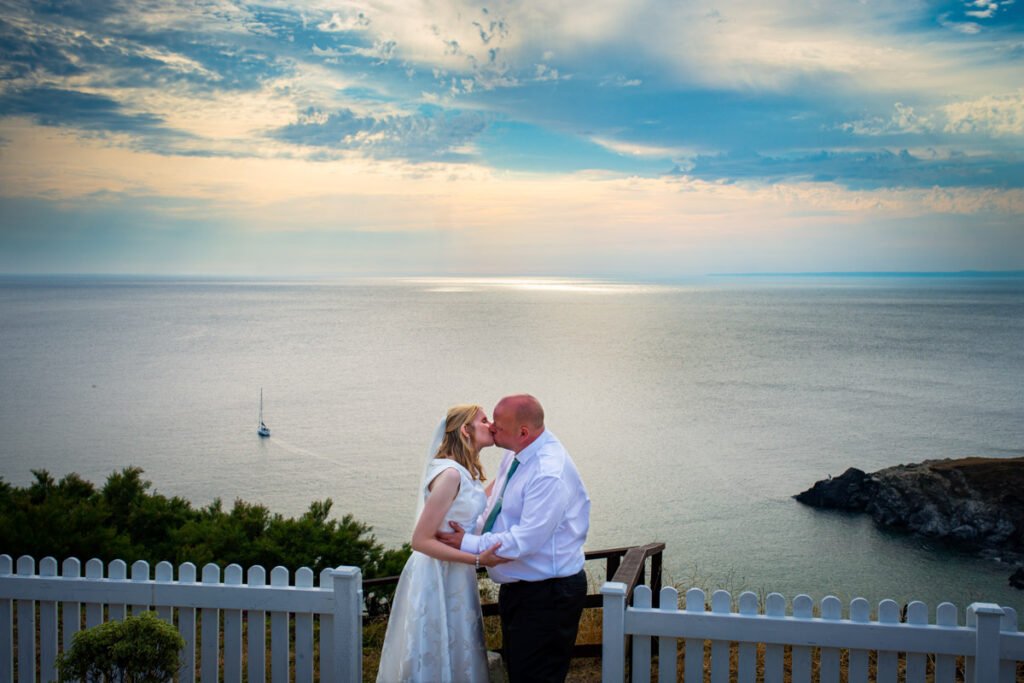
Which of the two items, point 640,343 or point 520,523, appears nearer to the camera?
point 520,523

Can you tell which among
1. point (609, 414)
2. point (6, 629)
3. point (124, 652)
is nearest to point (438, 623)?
point (124, 652)

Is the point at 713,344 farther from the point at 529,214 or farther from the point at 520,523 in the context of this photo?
the point at 520,523

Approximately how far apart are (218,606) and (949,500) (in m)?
38.2

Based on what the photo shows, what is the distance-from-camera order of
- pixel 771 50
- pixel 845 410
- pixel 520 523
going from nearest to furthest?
pixel 520 523, pixel 845 410, pixel 771 50

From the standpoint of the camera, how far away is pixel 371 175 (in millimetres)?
150000

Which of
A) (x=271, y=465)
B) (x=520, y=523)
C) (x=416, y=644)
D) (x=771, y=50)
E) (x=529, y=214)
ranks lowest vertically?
(x=271, y=465)

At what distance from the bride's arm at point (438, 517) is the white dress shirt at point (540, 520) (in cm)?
9

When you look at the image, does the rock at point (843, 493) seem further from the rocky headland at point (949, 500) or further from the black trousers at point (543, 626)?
the black trousers at point (543, 626)

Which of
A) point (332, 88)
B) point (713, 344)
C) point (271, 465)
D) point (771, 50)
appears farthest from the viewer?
point (332, 88)

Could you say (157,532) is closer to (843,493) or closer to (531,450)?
(531,450)

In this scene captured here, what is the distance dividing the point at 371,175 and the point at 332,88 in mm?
16532

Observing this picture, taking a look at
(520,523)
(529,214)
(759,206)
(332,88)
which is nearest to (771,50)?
(759,206)

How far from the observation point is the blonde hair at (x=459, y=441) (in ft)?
15.9

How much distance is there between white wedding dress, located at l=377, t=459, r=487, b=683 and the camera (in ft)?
16.4
